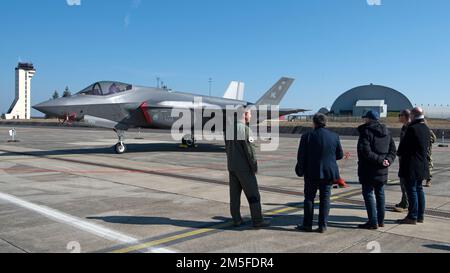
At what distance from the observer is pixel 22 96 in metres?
122

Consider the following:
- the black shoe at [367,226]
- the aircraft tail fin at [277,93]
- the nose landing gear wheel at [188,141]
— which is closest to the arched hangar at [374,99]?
the aircraft tail fin at [277,93]

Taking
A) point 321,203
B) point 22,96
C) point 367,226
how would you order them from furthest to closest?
point 22,96 → point 367,226 → point 321,203

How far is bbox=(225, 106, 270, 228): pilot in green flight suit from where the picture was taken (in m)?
6.05

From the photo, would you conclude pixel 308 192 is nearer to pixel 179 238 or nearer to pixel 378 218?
pixel 378 218

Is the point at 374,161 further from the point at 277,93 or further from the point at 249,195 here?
the point at 277,93

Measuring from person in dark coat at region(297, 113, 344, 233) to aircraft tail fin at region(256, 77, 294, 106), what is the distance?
1893cm

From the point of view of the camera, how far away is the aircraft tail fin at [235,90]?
27281 mm

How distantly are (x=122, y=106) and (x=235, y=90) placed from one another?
1136cm

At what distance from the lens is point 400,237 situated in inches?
220

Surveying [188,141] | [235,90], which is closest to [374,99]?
[235,90]

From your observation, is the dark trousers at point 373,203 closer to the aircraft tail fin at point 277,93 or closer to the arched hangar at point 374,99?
the aircraft tail fin at point 277,93
